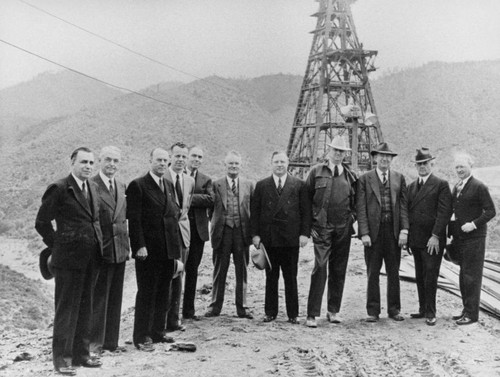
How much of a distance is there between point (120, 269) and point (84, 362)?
3.32ft

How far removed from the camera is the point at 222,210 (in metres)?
6.81

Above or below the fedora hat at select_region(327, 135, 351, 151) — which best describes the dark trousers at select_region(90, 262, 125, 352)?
below

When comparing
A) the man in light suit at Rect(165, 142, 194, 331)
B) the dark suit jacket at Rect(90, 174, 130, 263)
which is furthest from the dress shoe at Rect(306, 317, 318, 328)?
the dark suit jacket at Rect(90, 174, 130, 263)

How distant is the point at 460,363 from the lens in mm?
5121

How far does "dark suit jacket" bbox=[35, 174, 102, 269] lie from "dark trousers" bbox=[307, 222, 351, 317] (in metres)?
2.95

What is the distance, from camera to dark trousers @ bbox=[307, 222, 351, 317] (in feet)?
21.6

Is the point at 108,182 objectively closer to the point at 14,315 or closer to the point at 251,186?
the point at 251,186

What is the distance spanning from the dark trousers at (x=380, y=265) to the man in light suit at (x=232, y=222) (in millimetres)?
1623

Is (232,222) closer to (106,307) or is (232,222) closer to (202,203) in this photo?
(202,203)

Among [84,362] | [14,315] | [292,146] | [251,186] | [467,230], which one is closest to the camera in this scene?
[84,362]

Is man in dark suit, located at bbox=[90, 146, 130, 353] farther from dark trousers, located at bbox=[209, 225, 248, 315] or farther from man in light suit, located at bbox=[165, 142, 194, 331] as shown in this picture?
dark trousers, located at bbox=[209, 225, 248, 315]

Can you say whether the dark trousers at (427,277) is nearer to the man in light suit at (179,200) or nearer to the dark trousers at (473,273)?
the dark trousers at (473,273)

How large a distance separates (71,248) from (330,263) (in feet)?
11.1

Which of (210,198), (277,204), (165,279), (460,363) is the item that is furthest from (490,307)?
(165,279)
